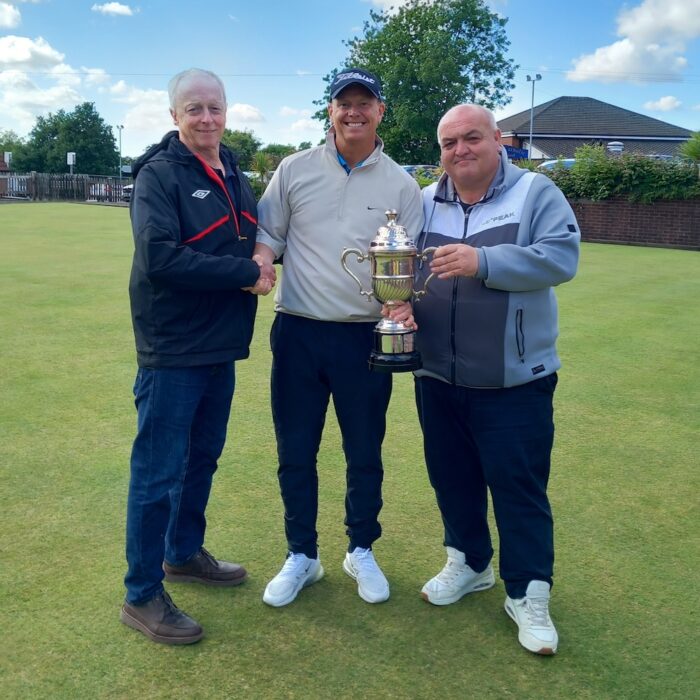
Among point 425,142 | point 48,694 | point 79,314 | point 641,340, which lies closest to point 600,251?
point 641,340

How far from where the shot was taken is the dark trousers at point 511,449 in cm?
302

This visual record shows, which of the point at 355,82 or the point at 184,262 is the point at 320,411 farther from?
the point at 355,82

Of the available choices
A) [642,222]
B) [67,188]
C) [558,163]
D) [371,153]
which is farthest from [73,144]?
[371,153]

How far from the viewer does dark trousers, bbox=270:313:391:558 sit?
3.26m

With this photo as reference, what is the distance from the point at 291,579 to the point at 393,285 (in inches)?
49.8

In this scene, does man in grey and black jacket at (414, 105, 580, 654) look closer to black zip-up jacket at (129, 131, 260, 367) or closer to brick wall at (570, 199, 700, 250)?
black zip-up jacket at (129, 131, 260, 367)

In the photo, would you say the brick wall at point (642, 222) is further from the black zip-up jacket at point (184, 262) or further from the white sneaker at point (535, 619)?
the black zip-up jacket at point (184, 262)

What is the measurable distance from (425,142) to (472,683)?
2117 inches

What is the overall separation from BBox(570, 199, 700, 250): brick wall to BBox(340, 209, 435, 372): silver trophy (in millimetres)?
19798

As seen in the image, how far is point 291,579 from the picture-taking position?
3273 mm

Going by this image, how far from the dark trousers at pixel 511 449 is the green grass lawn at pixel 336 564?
29 cm

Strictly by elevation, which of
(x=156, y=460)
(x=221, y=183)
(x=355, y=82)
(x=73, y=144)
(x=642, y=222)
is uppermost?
(x=73, y=144)

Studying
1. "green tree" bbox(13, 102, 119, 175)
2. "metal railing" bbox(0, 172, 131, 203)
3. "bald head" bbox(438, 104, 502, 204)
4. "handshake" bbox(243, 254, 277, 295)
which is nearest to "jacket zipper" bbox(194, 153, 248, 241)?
"handshake" bbox(243, 254, 277, 295)

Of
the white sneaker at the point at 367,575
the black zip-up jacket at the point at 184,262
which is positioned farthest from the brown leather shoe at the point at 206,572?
the black zip-up jacket at the point at 184,262
